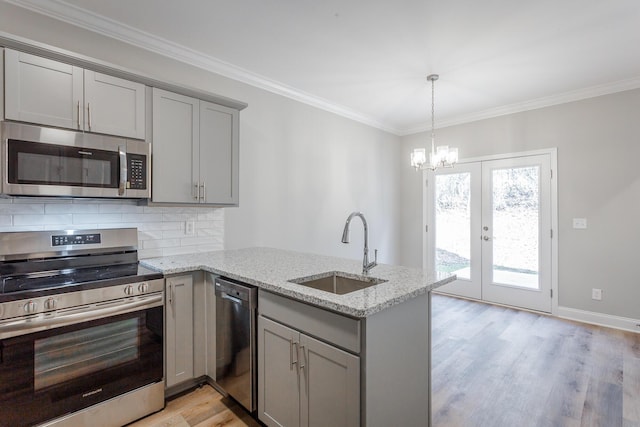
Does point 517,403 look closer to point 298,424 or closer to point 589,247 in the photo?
point 298,424

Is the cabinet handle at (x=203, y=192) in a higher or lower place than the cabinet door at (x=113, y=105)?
lower

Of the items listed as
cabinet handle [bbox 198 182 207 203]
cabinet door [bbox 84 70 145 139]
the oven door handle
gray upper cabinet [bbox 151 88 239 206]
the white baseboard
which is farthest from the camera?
the white baseboard

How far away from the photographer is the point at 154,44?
2.60 m

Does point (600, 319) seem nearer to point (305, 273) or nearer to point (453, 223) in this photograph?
Result: point (453, 223)

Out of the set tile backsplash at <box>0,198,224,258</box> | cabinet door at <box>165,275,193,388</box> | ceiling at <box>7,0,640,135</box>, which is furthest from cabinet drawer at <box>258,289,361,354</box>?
ceiling at <box>7,0,640,135</box>

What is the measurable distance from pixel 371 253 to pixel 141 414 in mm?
3418

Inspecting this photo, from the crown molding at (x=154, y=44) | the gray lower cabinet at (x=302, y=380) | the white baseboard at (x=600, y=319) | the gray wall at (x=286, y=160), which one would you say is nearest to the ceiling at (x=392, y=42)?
the crown molding at (x=154, y=44)

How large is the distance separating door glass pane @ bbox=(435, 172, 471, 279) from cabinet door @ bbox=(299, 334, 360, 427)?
12.9 ft

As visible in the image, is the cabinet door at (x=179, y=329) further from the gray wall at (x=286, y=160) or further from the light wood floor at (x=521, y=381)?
the gray wall at (x=286, y=160)

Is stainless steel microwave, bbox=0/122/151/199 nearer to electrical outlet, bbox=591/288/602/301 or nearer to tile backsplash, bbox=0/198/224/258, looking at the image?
tile backsplash, bbox=0/198/224/258

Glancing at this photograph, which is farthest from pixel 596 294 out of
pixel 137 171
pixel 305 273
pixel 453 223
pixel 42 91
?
pixel 42 91

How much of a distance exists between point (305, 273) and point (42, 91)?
1.87 metres

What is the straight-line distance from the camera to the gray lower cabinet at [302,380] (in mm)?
1358

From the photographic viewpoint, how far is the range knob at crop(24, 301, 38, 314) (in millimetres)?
1531
